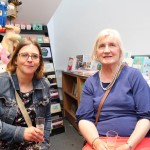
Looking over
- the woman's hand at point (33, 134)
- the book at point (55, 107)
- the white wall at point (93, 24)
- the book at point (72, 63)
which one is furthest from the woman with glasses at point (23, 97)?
the book at point (72, 63)

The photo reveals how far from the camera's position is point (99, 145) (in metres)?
1.12

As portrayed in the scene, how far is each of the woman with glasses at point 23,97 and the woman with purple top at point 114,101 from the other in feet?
0.96

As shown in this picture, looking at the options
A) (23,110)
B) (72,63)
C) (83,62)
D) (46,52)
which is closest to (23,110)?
(23,110)

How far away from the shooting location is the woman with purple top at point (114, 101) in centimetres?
123

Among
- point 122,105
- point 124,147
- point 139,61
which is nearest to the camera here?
point 124,147

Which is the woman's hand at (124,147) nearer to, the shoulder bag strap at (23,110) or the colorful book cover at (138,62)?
the shoulder bag strap at (23,110)

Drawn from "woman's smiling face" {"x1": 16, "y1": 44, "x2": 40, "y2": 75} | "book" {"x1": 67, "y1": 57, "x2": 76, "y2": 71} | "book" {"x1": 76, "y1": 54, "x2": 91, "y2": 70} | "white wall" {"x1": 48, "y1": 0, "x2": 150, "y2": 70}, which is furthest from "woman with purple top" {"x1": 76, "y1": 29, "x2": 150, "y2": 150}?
"book" {"x1": 67, "y1": 57, "x2": 76, "y2": 71}

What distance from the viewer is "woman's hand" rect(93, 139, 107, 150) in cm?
110

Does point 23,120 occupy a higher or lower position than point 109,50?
lower

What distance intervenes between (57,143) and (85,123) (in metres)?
1.48

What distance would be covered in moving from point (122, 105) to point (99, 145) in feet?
0.98

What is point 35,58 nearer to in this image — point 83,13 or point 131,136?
point 131,136

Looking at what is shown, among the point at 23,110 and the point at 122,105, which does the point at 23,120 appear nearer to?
the point at 23,110

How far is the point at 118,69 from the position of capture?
4.52ft
